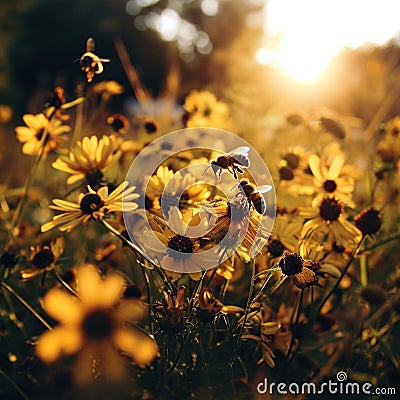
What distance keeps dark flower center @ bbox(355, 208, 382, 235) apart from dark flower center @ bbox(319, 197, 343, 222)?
41mm

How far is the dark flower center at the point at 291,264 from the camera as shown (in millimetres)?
763

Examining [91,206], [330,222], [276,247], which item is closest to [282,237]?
[276,247]

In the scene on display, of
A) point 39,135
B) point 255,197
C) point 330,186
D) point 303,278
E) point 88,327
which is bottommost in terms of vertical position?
point 88,327

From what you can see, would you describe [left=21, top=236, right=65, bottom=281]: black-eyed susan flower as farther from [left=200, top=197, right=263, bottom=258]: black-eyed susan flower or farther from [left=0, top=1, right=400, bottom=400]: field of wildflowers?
[left=200, top=197, right=263, bottom=258]: black-eyed susan flower

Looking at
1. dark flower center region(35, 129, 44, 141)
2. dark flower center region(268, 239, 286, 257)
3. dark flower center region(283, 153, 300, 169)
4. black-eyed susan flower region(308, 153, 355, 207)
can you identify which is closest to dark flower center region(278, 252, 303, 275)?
dark flower center region(268, 239, 286, 257)

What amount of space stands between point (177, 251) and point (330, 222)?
0.38 m

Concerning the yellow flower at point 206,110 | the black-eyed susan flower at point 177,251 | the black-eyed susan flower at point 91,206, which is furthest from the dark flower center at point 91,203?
the yellow flower at point 206,110

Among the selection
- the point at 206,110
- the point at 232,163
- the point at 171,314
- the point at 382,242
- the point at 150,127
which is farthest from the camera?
the point at 206,110

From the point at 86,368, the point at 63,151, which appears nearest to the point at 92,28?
the point at 63,151

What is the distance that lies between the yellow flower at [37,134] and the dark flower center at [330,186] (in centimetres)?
59

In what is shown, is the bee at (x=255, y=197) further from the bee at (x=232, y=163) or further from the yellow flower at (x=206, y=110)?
the yellow flower at (x=206, y=110)

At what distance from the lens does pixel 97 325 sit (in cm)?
62

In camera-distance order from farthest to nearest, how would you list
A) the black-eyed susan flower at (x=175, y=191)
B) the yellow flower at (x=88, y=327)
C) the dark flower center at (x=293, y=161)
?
the dark flower center at (x=293, y=161), the black-eyed susan flower at (x=175, y=191), the yellow flower at (x=88, y=327)

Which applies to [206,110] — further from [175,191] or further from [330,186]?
A: [175,191]
